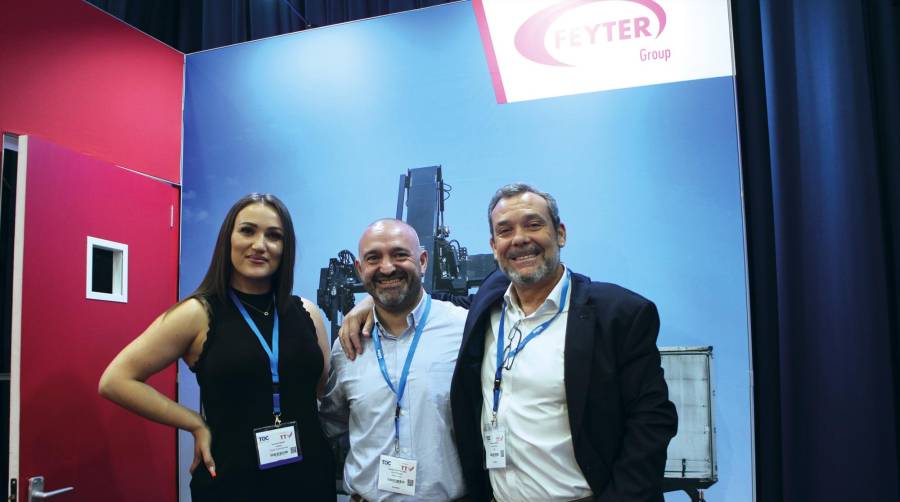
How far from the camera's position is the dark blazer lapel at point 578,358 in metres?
1.82

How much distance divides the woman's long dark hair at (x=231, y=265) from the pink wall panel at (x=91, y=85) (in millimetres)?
1268

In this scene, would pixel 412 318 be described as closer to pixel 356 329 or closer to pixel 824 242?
pixel 356 329

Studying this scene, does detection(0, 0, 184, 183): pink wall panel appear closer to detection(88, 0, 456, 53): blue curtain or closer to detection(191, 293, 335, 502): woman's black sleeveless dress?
detection(88, 0, 456, 53): blue curtain

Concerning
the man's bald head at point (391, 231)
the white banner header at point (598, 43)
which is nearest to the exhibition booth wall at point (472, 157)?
the white banner header at point (598, 43)

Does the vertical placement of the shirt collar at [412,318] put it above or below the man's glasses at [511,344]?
above

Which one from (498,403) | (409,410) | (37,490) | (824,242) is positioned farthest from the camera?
(824,242)

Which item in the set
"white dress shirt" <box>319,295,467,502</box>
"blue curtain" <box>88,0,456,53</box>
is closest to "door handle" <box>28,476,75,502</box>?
"white dress shirt" <box>319,295,467,502</box>

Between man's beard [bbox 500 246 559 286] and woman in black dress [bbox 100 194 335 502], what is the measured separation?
72 centimetres

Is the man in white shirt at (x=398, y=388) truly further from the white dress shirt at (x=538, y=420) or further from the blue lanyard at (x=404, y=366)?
the white dress shirt at (x=538, y=420)

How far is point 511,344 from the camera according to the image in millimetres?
2043

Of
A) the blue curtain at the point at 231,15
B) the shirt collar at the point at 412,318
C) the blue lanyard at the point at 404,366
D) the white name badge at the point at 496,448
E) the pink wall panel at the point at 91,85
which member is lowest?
the white name badge at the point at 496,448

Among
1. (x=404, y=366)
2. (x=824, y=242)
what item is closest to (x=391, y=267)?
(x=404, y=366)

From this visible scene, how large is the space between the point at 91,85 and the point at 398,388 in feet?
7.35

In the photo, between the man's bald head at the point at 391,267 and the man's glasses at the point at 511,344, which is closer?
the man's glasses at the point at 511,344
